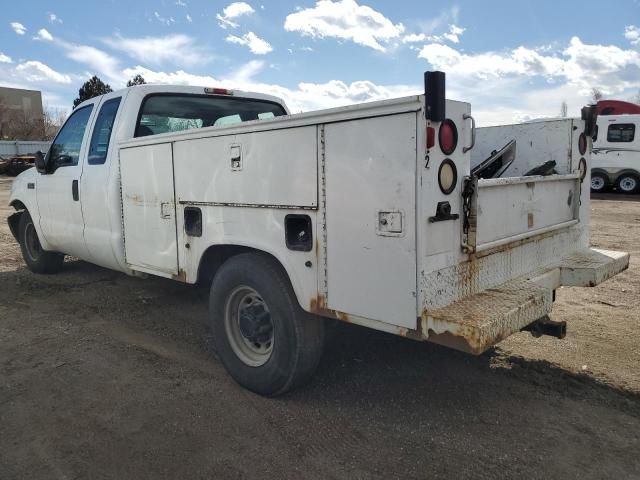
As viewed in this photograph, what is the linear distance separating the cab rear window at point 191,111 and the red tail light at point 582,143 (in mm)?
2722

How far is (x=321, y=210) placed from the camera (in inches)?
114

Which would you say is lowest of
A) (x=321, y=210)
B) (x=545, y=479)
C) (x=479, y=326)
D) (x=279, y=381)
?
(x=545, y=479)

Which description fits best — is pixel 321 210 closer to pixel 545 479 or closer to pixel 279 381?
pixel 279 381

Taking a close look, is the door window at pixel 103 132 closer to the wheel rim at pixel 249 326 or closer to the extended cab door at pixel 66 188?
the extended cab door at pixel 66 188

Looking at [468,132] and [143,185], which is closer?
[468,132]

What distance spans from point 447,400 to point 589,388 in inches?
37.9

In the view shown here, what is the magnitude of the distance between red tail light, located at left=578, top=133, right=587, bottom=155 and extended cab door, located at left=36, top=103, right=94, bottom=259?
424 cm

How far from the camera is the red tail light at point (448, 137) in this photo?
2.60m

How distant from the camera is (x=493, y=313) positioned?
2.63m

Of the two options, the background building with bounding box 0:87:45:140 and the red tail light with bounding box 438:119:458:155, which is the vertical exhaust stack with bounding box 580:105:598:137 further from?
the background building with bounding box 0:87:45:140

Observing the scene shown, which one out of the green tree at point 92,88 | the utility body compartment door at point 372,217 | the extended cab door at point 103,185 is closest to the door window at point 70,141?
the extended cab door at point 103,185

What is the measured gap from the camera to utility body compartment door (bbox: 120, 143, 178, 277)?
396 cm

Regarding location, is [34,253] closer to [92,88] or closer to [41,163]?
[41,163]

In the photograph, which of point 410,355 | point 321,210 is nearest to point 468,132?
point 321,210
